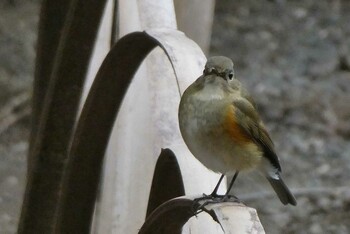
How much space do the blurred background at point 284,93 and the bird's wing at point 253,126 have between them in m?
1.80

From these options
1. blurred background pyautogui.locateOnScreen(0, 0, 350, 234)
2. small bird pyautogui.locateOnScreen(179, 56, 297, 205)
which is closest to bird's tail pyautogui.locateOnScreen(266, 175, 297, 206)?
small bird pyautogui.locateOnScreen(179, 56, 297, 205)

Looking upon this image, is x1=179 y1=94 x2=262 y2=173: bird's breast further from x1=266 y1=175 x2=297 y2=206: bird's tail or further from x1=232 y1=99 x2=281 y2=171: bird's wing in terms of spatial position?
x1=266 y1=175 x2=297 y2=206: bird's tail

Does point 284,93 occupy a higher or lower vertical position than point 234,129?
lower

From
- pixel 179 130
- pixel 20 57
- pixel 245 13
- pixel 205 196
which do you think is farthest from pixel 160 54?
pixel 245 13

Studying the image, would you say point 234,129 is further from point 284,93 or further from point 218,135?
point 284,93

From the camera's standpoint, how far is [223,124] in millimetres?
1337

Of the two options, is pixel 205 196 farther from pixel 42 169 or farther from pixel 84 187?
pixel 42 169

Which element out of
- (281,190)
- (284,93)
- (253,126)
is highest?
(253,126)

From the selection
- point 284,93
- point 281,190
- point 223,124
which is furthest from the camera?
point 284,93

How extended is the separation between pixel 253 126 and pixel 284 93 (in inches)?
127

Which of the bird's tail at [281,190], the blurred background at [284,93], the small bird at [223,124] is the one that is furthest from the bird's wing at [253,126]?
the blurred background at [284,93]

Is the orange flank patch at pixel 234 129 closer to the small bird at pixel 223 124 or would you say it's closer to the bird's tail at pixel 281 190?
the small bird at pixel 223 124

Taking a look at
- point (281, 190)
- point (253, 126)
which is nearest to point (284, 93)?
point (281, 190)

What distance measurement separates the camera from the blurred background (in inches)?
149
